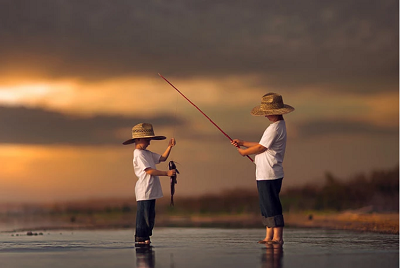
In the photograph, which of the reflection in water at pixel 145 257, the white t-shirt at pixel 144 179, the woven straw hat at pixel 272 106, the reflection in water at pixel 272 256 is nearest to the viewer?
the reflection in water at pixel 272 256

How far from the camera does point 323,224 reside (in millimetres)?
16406

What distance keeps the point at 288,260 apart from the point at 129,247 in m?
2.97

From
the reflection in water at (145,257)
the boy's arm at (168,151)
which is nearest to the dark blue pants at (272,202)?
the boy's arm at (168,151)

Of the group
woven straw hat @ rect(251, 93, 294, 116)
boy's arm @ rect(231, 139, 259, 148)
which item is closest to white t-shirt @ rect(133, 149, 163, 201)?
boy's arm @ rect(231, 139, 259, 148)

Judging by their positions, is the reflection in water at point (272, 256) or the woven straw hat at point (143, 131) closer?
the reflection in water at point (272, 256)

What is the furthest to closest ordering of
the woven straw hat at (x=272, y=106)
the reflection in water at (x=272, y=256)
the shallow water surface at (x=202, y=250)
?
the woven straw hat at (x=272, y=106), the shallow water surface at (x=202, y=250), the reflection in water at (x=272, y=256)

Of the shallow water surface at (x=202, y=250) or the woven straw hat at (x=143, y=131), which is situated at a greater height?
the woven straw hat at (x=143, y=131)

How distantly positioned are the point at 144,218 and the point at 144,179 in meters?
0.61

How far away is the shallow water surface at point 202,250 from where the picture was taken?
8.66m

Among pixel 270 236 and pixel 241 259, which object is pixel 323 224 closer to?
pixel 270 236

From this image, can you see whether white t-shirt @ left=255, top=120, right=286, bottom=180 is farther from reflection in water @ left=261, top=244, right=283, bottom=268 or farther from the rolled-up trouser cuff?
reflection in water @ left=261, top=244, right=283, bottom=268

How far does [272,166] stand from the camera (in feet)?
35.1

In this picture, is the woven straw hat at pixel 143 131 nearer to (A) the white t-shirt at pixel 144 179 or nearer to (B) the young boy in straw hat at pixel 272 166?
(A) the white t-shirt at pixel 144 179

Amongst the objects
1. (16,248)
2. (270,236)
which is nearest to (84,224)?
(16,248)
